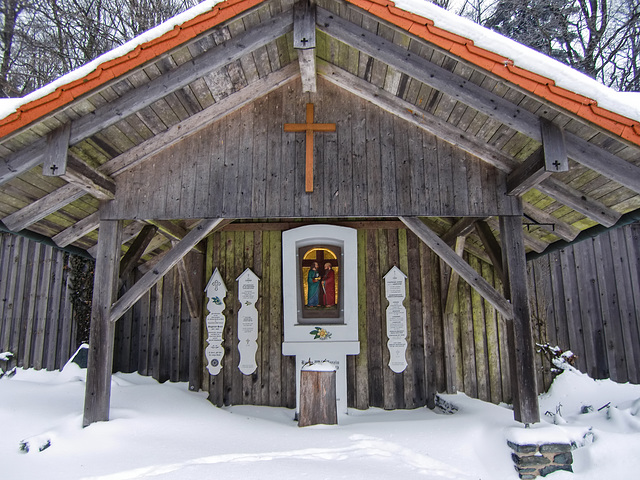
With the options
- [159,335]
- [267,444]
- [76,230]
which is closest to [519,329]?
[267,444]

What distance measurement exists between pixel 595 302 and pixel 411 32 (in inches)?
236

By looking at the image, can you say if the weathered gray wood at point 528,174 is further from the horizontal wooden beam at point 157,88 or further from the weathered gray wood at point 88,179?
the weathered gray wood at point 88,179

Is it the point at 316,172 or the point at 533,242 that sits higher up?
the point at 316,172

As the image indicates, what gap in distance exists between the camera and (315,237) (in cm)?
696

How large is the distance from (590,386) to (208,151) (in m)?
6.69

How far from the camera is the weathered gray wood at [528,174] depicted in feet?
14.0

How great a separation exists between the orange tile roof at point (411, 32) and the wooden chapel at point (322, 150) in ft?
0.04

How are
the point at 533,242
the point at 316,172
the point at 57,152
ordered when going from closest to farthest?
the point at 57,152 < the point at 316,172 < the point at 533,242

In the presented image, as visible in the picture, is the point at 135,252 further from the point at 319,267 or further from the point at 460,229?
the point at 460,229

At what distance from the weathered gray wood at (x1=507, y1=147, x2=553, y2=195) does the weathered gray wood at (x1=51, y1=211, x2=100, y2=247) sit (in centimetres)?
504

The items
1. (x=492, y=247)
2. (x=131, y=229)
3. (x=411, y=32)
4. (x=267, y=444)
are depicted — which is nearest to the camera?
(x=411, y=32)

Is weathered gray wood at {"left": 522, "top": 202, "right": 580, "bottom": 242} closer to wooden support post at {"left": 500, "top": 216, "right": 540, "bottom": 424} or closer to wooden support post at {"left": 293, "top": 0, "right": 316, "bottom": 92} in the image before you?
wooden support post at {"left": 500, "top": 216, "right": 540, "bottom": 424}

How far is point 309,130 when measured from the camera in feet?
16.6

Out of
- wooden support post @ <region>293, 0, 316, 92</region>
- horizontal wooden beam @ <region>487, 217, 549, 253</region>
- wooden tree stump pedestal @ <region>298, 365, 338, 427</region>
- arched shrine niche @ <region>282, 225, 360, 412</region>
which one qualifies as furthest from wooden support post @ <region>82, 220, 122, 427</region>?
horizontal wooden beam @ <region>487, 217, 549, 253</region>
